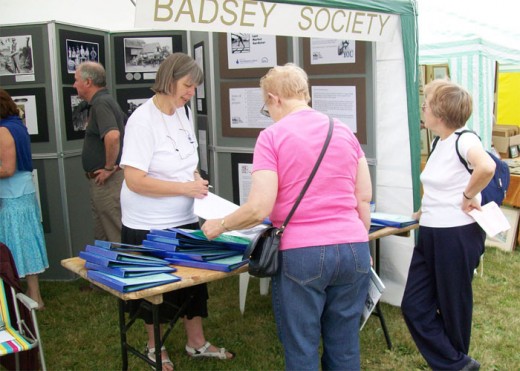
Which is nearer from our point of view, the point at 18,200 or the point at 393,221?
the point at 393,221

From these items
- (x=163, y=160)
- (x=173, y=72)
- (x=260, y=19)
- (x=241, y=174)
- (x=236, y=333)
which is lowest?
(x=236, y=333)

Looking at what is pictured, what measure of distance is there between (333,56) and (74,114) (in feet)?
7.32

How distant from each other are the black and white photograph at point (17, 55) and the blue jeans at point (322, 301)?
3298 millimetres

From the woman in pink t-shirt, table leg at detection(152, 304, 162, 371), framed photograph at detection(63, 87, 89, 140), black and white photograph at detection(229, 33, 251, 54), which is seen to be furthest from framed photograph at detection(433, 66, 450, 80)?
table leg at detection(152, 304, 162, 371)

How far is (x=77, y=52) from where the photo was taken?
15.4 ft

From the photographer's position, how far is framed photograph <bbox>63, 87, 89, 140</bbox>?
15.4ft

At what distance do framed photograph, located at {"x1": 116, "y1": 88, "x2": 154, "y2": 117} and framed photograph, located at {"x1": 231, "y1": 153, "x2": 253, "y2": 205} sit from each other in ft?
4.25

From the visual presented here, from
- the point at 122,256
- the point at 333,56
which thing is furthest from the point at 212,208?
the point at 333,56

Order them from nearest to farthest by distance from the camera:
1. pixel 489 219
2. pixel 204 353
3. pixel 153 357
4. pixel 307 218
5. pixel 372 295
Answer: pixel 307 218 → pixel 372 295 → pixel 489 219 → pixel 153 357 → pixel 204 353

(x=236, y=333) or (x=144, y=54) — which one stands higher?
(x=144, y=54)

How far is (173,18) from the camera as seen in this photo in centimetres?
253

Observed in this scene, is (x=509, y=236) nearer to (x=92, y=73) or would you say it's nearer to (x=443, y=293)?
(x=443, y=293)

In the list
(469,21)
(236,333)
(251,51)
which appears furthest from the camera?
(469,21)

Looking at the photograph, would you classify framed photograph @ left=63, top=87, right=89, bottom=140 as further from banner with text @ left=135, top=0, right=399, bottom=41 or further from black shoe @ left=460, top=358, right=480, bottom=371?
black shoe @ left=460, top=358, right=480, bottom=371
